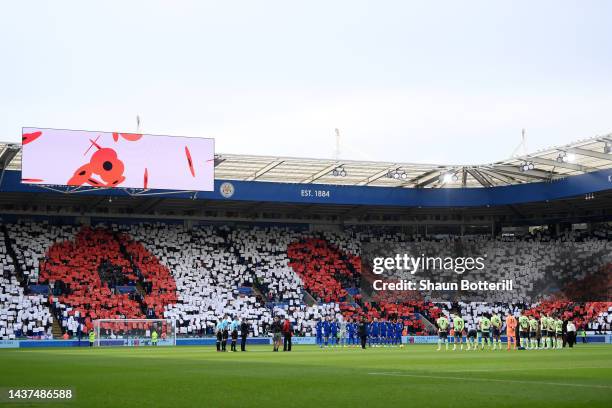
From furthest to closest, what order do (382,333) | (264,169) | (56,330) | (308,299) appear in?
1. (308,299)
2. (264,169)
3. (56,330)
4. (382,333)

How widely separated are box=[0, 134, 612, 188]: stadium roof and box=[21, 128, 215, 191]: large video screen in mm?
1176

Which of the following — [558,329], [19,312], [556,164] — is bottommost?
[558,329]

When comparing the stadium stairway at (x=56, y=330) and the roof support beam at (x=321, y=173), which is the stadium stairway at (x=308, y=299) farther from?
the stadium stairway at (x=56, y=330)

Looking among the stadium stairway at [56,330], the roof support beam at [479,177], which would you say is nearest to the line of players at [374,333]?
the roof support beam at [479,177]

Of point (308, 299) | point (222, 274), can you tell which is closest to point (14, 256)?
point (222, 274)

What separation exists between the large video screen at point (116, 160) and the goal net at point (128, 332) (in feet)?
23.7

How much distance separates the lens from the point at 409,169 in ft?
189

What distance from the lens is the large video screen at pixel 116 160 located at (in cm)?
4975

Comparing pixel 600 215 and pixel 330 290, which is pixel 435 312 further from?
pixel 600 215

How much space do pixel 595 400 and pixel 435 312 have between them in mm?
45739

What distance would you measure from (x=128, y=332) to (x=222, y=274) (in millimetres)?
11502

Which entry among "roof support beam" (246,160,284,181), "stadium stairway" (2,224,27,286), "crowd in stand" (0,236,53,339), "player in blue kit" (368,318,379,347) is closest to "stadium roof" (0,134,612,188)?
"roof support beam" (246,160,284,181)

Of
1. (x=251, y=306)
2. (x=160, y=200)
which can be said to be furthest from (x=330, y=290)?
(x=160, y=200)

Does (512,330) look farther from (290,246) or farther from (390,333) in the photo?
(290,246)
